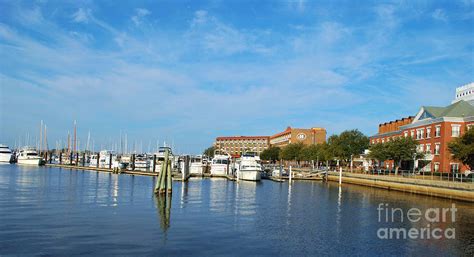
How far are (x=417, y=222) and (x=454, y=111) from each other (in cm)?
4499

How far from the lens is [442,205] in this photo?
4659 cm

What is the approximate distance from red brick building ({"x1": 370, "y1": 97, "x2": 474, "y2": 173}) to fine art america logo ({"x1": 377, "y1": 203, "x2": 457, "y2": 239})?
2557 centimetres

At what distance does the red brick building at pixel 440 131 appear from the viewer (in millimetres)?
69812

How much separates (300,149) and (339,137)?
4749cm

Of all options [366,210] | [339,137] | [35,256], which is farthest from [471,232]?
[339,137]

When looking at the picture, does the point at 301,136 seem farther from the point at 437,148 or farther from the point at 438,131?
the point at 438,131

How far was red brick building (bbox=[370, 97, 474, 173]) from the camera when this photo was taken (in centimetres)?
6981

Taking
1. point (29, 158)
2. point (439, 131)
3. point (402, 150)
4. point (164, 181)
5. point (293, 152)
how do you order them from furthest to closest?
point (293, 152)
point (29, 158)
point (402, 150)
point (439, 131)
point (164, 181)

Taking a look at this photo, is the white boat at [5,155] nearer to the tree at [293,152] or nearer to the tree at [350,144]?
the tree at [293,152]

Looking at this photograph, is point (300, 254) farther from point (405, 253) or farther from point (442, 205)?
point (442, 205)

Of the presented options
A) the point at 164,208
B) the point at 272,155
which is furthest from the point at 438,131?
the point at 272,155

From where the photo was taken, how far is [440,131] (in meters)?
71.9

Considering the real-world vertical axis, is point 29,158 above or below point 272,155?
below

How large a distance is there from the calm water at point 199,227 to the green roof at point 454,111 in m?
30.1
